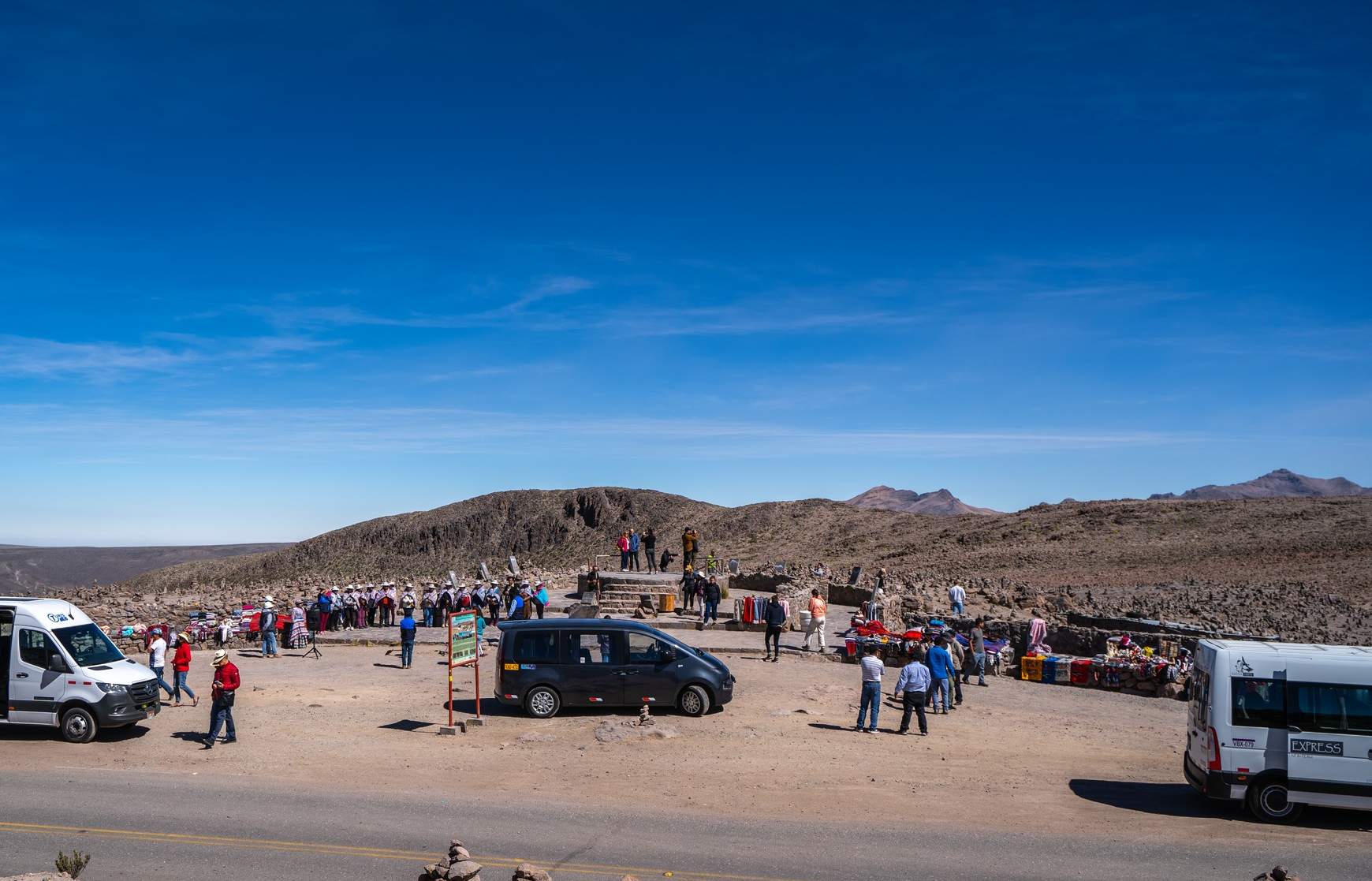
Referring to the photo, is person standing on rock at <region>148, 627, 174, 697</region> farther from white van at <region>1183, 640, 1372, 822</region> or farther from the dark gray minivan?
white van at <region>1183, 640, 1372, 822</region>

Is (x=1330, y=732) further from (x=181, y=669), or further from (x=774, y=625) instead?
(x=181, y=669)

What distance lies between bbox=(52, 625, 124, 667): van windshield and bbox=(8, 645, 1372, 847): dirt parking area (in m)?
1.34

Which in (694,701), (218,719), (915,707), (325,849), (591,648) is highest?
(591,648)

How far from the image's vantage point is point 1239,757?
11.9 m

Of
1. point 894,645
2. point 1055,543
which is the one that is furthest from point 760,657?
point 1055,543

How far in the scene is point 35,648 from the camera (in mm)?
15578

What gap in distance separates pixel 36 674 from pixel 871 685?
540 inches

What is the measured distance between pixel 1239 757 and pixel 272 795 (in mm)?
12308

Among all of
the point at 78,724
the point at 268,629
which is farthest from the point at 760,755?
the point at 268,629

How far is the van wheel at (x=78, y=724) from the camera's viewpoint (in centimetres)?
1559

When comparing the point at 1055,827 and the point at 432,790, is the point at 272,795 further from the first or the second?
the point at 1055,827

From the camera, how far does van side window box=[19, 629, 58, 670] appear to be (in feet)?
51.0

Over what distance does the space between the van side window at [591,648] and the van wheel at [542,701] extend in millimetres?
737

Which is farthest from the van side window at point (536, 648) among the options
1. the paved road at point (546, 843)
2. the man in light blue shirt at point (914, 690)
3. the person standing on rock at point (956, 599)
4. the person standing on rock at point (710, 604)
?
the person standing on rock at point (956, 599)
